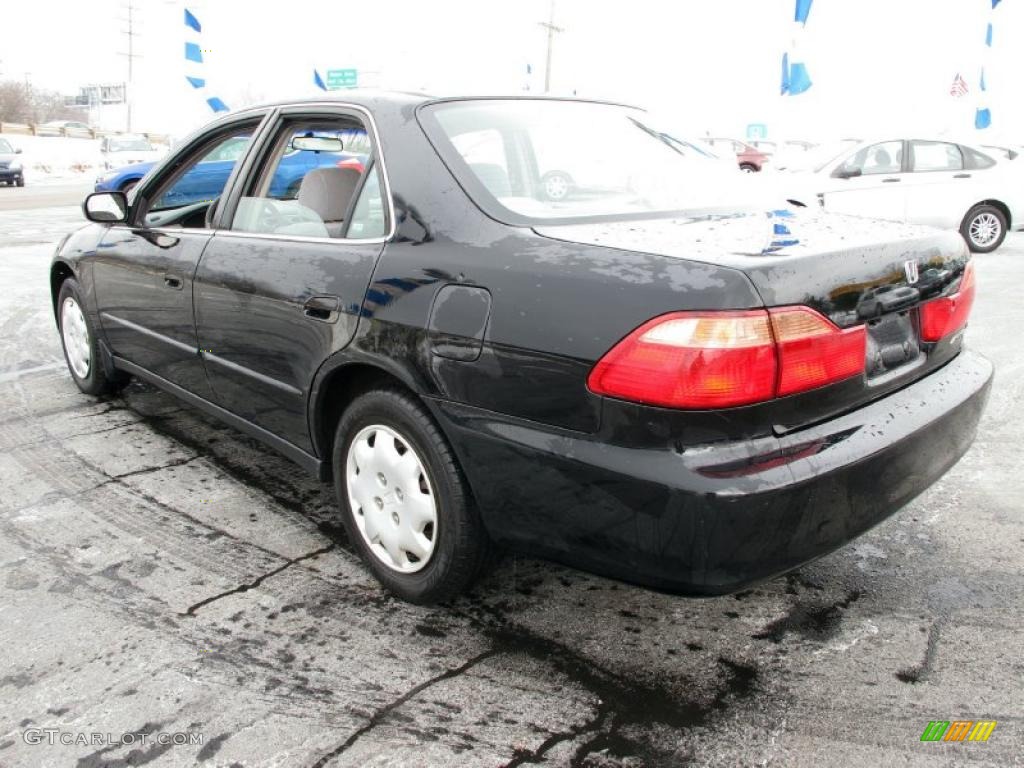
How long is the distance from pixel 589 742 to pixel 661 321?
3.41 ft

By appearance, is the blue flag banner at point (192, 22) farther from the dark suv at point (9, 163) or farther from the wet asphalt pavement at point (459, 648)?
the wet asphalt pavement at point (459, 648)

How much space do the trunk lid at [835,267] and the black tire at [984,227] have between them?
32.6 ft

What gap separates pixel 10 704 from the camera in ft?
7.31

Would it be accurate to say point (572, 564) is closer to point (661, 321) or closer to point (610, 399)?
point (610, 399)

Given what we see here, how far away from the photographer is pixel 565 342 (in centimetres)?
205

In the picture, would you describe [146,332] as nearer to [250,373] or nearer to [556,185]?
[250,373]

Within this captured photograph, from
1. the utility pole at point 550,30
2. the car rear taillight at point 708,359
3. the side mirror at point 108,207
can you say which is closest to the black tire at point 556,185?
the car rear taillight at point 708,359

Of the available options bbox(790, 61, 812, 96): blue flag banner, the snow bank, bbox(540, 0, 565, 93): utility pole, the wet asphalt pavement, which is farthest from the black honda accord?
bbox(540, 0, 565, 93): utility pole

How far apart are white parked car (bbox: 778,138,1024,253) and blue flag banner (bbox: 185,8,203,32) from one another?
14.6 meters

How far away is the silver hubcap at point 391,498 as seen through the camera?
2539mm

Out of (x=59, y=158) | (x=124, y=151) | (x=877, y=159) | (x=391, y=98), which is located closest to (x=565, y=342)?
(x=391, y=98)

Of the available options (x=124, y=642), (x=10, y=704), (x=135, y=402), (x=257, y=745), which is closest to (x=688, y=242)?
→ (x=257, y=745)

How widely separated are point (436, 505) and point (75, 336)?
3.26 m
